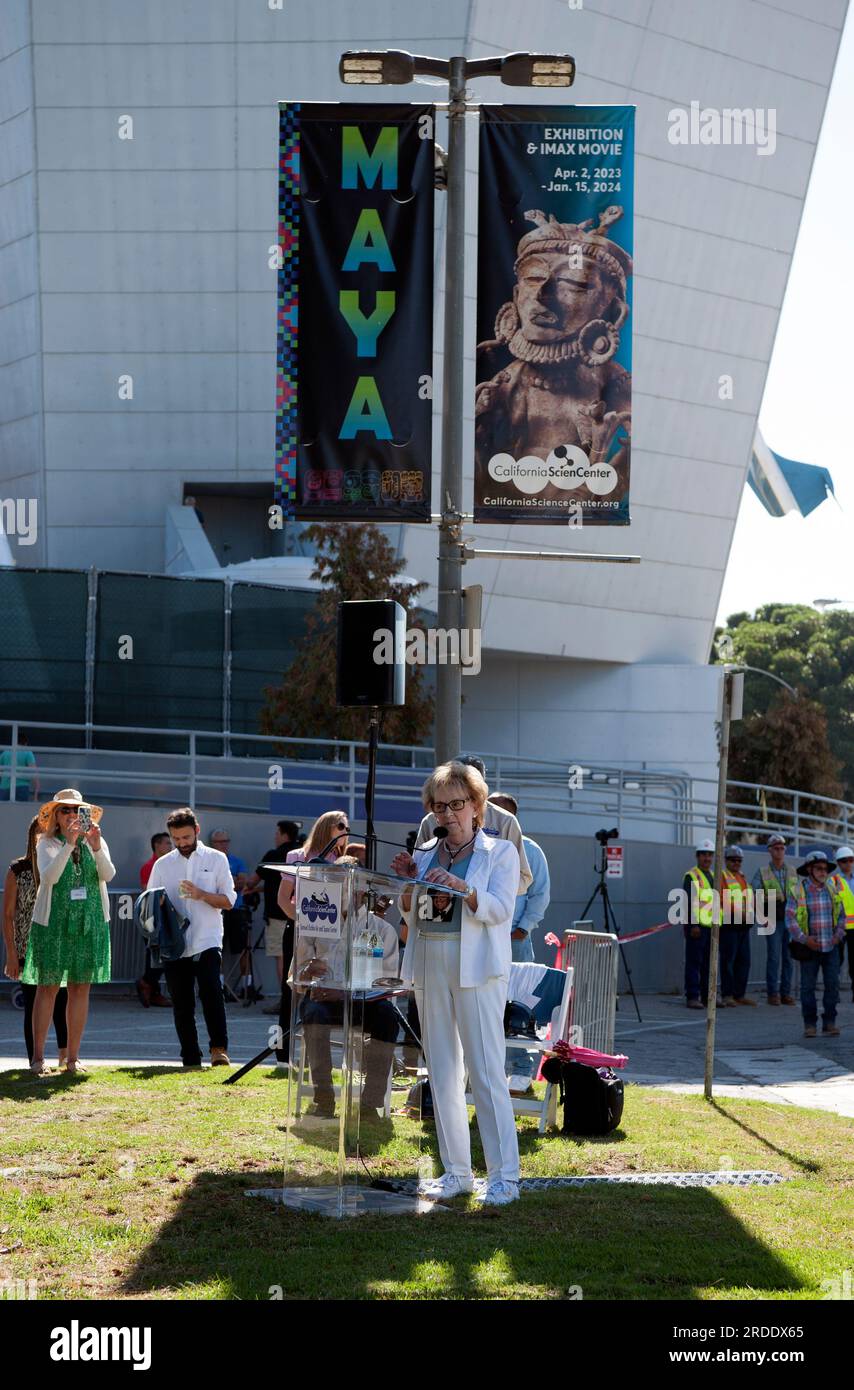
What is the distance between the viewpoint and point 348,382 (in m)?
11.0

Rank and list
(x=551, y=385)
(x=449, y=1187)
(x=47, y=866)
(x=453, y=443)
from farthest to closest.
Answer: (x=453, y=443) → (x=551, y=385) → (x=47, y=866) → (x=449, y=1187)

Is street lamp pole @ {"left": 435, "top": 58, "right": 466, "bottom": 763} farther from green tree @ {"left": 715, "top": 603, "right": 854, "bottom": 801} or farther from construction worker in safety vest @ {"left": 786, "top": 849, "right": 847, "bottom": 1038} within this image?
green tree @ {"left": 715, "top": 603, "right": 854, "bottom": 801}

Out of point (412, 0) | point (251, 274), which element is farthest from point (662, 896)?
point (412, 0)

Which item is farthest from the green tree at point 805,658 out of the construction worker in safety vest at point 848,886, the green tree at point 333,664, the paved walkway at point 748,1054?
the paved walkway at point 748,1054

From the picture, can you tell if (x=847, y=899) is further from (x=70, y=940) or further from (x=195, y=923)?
(x=70, y=940)

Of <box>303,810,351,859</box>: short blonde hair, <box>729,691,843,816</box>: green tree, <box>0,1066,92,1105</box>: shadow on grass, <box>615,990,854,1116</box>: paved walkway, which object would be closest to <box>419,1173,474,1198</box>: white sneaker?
<box>303,810,351,859</box>: short blonde hair

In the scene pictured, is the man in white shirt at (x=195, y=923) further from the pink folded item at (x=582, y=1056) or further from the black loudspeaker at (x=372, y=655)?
the pink folded item at (x=582, y=1056)

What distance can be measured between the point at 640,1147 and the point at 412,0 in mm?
27342

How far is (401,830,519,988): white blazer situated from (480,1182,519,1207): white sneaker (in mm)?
893

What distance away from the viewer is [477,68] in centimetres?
1139

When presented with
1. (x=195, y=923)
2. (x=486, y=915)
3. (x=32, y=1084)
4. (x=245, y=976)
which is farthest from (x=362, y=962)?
(x=245, y=976)

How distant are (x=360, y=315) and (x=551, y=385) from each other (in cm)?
138

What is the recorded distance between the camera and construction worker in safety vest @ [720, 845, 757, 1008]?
1939cm
